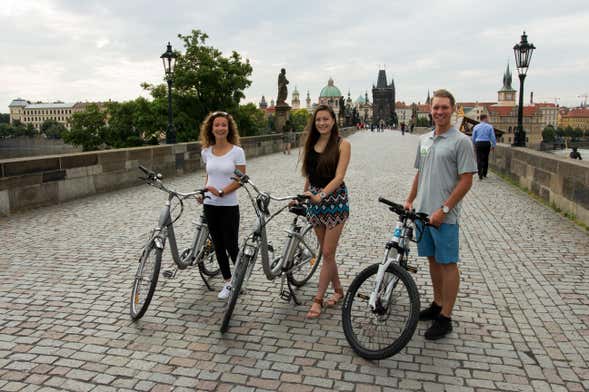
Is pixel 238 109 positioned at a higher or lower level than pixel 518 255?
higher

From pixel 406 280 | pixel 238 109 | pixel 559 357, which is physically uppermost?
pixel 238 109

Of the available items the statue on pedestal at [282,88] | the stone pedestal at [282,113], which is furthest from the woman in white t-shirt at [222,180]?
the statue on pedestal at [282,88]

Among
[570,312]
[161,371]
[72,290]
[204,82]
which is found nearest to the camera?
[161,371]

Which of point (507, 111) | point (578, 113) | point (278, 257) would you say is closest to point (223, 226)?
point (278, 257)

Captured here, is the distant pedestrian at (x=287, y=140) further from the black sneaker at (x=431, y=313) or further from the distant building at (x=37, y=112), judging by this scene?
the distant building at (x=37, y=112)

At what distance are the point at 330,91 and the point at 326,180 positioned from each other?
169 meters

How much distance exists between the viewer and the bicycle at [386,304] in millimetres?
3533

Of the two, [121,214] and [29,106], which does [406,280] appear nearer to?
[121,214]

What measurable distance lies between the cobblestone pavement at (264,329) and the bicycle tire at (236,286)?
0.40 feet

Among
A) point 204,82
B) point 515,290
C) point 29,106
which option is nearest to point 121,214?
Result: point 515,290

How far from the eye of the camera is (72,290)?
4980 mm

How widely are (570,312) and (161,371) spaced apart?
329cm

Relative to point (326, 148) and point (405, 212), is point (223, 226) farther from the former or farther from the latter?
point (405, 212)

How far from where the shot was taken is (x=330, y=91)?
170 meters
